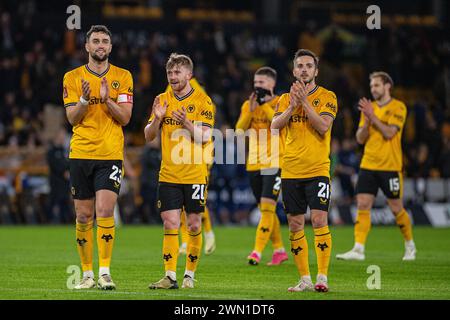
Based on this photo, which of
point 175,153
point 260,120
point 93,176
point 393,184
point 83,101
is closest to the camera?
point 83,101

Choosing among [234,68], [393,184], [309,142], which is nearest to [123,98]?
[309,142]

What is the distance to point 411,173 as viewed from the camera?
27.1 m

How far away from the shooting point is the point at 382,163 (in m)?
16.7

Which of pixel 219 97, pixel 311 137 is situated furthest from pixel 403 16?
pixel 311 137

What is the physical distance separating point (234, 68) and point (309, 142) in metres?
18.8

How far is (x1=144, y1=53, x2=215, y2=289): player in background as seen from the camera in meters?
11.6

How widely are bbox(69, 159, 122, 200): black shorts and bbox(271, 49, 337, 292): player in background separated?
1.84 meters

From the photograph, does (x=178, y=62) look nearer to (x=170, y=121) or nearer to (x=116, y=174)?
(x=170, y=121)

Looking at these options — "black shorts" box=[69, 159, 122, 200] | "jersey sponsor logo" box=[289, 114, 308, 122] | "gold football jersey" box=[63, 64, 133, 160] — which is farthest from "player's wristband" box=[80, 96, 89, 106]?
"jersey sponsor logo" box=[289, 114, 308, 122]

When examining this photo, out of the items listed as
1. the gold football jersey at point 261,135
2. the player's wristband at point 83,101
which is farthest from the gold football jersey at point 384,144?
the player's wristband at point 83,101

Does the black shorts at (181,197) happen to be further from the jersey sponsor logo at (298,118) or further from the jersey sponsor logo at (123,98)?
the jersey sponsor logo at (298,118)
